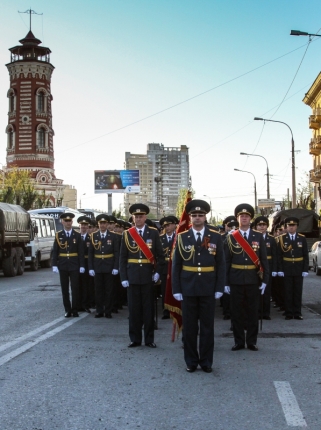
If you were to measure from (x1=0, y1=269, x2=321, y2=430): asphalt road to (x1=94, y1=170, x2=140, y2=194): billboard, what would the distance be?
5761 centimetres

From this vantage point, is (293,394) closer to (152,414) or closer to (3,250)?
(152,414)

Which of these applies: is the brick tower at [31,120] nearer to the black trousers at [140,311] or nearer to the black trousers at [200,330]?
the black trousers at [140,311]

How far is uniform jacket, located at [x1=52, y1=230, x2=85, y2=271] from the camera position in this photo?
1235 cm

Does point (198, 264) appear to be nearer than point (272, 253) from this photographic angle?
Yes

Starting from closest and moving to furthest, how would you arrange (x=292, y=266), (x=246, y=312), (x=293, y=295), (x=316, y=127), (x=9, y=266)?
(x=246, y=312) → (x=293, y=295) → (x=292, y=266) → (x=9, y=266) → (x=316, y=127)

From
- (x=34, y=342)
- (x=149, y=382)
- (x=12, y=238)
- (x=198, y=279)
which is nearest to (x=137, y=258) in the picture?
(x=34, y=342)

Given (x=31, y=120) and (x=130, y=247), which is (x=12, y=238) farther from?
(x=31, y=120)

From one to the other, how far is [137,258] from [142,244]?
0.21 metres

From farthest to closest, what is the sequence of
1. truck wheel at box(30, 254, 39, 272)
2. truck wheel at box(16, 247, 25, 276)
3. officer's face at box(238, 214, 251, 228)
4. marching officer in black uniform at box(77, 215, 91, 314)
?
1. truck wheel at box(30, 254, 39, 272)
2. truck wheel at box(16, 247, 25, 276)
3. marching officer in black uniform at box(77, 215, 91, 314)
4. officer's face at box(238, 214, 251, 228)

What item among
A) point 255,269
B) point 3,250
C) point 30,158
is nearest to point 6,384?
point 255,269

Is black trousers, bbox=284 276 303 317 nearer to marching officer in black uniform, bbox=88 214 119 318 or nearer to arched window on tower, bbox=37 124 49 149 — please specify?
marching officer in black uniform, bbox=88 214 119 318

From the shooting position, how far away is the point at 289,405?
587cm

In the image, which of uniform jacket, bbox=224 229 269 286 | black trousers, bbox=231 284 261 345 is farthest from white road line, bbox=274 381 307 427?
uniform jacket, bbox=224 229 269 286

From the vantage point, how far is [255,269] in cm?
891
